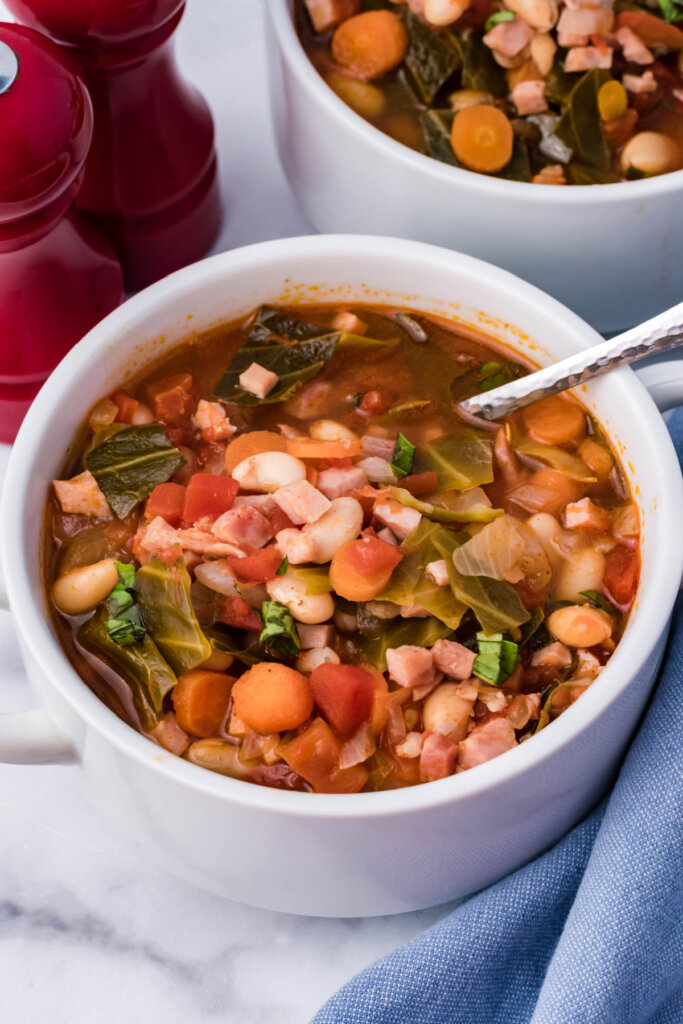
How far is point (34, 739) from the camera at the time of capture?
6.15 ft

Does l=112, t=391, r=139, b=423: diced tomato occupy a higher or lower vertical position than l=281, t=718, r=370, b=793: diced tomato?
higher

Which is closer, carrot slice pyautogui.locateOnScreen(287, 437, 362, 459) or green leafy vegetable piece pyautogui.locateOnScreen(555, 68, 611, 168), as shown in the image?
carrot slice pyautogui.locateOnScreen(287, 437, 362, 459)

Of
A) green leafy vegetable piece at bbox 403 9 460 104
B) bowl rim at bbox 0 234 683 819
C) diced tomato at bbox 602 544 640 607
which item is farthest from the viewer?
green leafy vegetable piece at bbox 403 9 460 104

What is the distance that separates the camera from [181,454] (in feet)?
7.14

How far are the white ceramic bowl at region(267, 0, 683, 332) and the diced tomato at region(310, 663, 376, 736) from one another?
33.7 inches

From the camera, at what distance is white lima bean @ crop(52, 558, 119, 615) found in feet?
6.56

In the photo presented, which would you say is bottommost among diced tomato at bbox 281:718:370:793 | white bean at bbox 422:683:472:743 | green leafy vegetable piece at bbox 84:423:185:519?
diced tomato at bbox 281:718:370:793

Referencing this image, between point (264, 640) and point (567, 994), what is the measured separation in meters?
0.65

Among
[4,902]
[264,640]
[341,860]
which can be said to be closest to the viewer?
[341,860]

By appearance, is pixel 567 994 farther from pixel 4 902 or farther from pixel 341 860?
pixel 4 902

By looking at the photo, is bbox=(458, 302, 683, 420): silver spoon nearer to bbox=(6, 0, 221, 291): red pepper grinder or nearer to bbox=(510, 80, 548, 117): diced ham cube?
bbox=(510, 80, 548, 117): diced ham cube

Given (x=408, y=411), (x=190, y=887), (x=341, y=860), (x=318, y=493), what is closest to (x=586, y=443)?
(x=408, y=411)

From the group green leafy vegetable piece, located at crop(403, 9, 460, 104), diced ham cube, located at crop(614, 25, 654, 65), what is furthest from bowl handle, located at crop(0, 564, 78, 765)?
diced ham cube, located at crop(614, 25, 654, 65)

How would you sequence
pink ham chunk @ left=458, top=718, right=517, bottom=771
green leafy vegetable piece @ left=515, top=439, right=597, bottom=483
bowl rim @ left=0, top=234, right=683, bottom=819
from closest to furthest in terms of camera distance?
1. bowl rim @ left=0, top=234, right=683, bottom=819
2. pink ham chunk @ left=458, top=718, right=517, bottom=771
3. green leafy vegetable piece @ left=515, top=439, right=597, bottom=483
